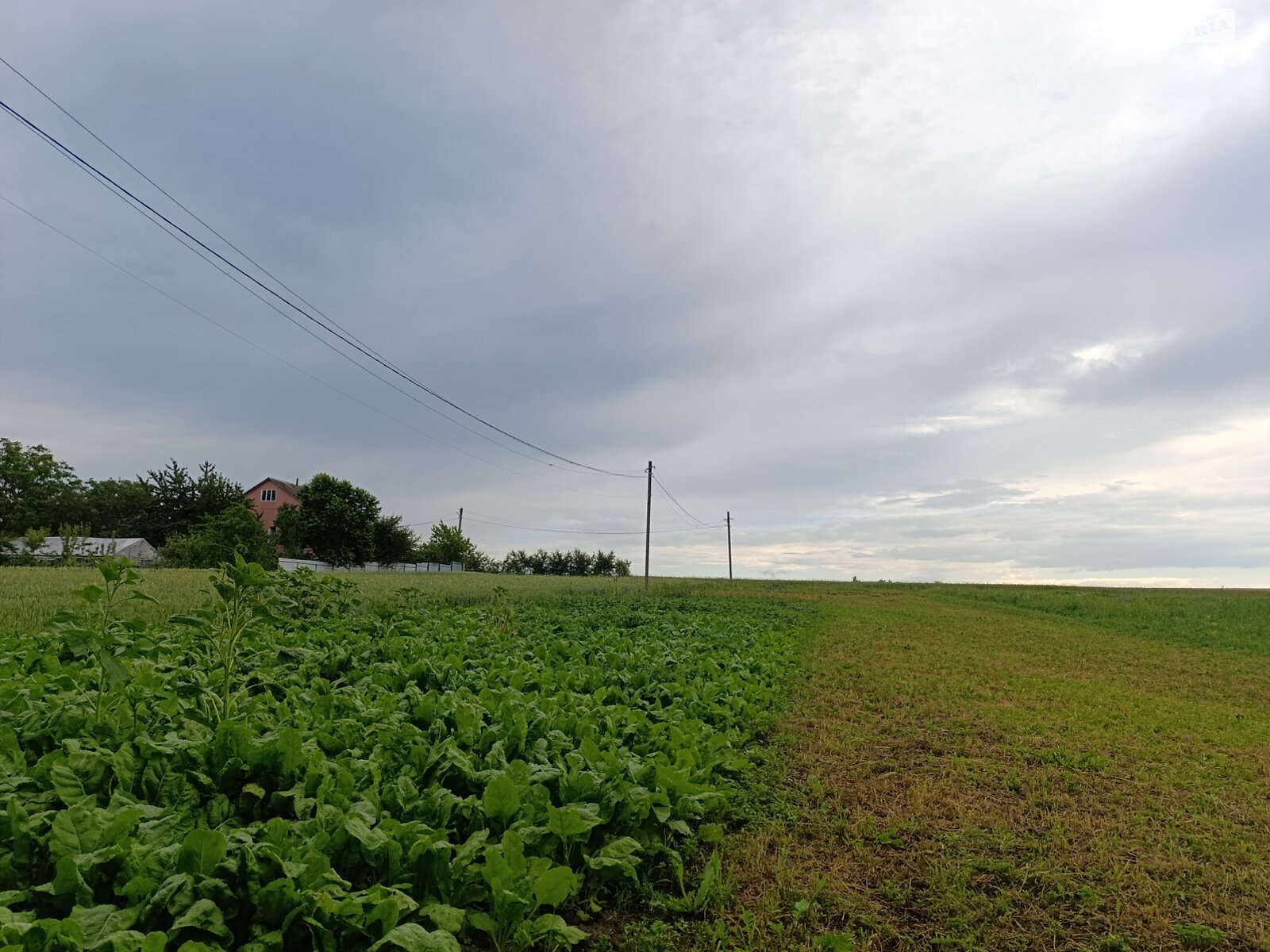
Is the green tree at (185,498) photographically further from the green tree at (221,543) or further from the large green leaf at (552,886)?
the large green leaf at (552,886)

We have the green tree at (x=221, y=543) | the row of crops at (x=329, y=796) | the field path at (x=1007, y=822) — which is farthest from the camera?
the green tree at (x=221, y=543)

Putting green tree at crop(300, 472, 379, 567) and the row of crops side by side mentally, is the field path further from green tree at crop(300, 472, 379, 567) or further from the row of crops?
green tree at crop(300, 472, 379, 567)

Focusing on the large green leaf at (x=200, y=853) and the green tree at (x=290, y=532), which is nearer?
the large green leaf at (x=200, y=853)

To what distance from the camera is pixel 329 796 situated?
3262mm

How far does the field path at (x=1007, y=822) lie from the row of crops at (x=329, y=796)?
56 cm

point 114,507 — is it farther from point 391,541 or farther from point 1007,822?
point 1007,822

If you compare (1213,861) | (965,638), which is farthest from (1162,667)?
(1213,861)

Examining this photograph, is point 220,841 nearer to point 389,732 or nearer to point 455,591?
point 389,732

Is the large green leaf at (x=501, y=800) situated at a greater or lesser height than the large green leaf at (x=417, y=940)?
greater

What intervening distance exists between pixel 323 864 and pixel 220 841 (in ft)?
1.30

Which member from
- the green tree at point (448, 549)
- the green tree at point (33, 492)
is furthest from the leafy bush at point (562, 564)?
the green tree at point (33, 492)

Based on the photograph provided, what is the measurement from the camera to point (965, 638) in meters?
15.2

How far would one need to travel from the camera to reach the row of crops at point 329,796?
254 cm

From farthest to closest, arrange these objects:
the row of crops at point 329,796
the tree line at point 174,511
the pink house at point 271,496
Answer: the pink house at point 271,496 < the tree line at point 174,511 < the row of crops at point 329,796
